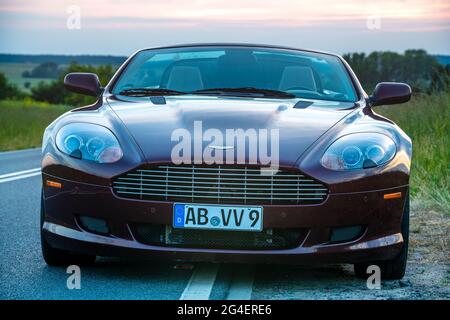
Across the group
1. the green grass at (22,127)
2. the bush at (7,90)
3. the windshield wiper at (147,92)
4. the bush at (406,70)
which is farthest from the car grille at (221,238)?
the bush at (7,90)

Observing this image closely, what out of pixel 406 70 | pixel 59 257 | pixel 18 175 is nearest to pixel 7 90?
pixel 406 70

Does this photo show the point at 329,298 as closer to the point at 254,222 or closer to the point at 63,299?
the point at 254,222

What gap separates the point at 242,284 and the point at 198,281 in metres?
0.23

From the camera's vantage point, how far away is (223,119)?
5449 mm

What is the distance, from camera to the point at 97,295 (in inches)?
189

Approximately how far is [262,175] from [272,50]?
93.0 inches

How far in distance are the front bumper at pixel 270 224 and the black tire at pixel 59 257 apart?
8.6 inches

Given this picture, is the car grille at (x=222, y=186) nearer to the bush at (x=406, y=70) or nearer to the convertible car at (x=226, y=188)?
the convertible car at (x=226, y=188)

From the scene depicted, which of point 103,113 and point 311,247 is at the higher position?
point 103,113

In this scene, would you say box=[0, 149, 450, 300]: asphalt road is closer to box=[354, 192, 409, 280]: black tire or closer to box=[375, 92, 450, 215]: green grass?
box=[354, 192, 409, 280]: black tire

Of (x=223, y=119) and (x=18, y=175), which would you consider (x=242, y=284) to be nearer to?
(x=223, y=119)

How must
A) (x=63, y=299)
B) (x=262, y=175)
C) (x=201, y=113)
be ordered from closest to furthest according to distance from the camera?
(x=63, y=299)
(x=262, y=175)
(x=201, y=113)

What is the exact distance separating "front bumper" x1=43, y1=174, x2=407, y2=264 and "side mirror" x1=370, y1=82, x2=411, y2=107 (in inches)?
54.4

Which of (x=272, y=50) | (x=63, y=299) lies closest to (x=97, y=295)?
(x=63, y=299)
